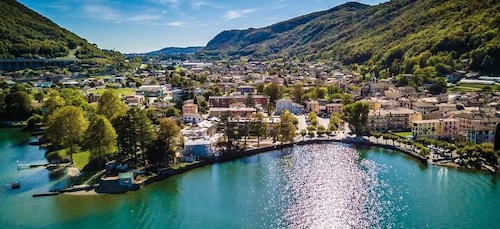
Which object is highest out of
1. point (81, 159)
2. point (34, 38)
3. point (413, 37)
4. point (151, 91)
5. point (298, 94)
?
point (34, 38)

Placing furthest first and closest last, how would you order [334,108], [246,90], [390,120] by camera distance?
[246,90]
[334,108]
[390,120]

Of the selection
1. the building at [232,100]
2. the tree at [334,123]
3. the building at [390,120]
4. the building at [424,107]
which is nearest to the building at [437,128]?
the building at [390,120]

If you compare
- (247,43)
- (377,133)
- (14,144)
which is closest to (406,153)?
(377,133)

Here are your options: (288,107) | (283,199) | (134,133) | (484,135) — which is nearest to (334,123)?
(288,107)

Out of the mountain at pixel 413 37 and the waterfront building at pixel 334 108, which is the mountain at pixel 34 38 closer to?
the mountain at pixel 413 37

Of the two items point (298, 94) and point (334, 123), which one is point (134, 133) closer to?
point (334, 123)

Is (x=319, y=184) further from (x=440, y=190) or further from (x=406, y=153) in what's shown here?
(x=406, y=153)
